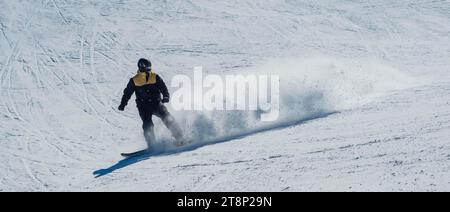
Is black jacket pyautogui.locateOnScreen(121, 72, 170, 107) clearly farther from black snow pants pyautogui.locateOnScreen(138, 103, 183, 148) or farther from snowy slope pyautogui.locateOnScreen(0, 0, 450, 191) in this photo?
snowy slope pyautogui.locateOnScreen(0, 0, 450, 191)

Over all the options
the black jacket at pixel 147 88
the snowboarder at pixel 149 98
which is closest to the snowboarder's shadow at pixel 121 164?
the snowboarder at pixel 149 98

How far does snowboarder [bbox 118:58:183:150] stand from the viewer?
8.71m

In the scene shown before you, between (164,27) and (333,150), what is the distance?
896 centimetres

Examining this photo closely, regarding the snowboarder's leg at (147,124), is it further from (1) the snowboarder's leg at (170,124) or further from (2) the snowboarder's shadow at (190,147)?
(2) the snowboarder's shadow at (190,147)

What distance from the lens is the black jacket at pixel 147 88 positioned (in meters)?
8.70

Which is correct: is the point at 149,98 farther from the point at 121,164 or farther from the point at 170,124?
the point at 121,164

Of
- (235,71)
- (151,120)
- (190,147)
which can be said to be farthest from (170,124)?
(235,71)

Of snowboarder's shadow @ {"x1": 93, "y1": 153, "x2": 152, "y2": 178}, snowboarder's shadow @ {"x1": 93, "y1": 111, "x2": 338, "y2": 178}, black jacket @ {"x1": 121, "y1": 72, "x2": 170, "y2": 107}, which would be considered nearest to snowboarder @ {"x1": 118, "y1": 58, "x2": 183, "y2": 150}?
black jacket @ {"x1": 121, "y1": 72, "x2": 170, "y2": 107}

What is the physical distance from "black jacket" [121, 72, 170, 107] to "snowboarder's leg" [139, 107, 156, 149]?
0.11 metres

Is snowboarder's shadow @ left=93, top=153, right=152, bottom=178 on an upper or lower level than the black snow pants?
lower

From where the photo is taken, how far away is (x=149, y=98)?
879 centimetres

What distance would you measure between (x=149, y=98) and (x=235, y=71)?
13.7 ft
